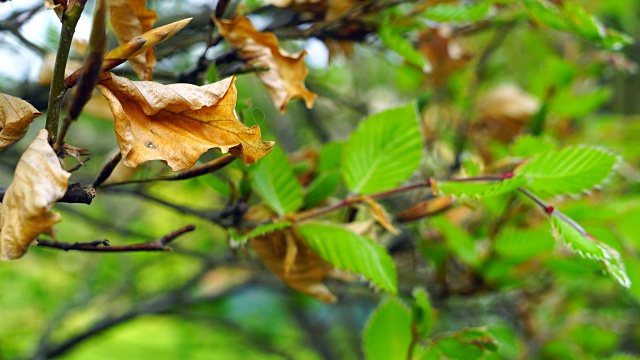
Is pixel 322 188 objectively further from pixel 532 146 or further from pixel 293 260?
pixel 532 146

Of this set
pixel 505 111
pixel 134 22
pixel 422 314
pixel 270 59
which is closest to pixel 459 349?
pixel 422 314

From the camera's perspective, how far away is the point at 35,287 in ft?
5.30

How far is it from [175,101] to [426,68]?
438mm

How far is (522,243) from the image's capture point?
88cm

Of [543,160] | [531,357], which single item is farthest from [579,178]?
[531,357]

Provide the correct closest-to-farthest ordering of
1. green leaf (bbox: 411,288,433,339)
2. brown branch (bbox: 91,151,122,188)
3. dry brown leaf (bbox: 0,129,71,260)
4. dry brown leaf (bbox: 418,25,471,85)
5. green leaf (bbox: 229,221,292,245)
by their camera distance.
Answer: dry brown leaf (bbox: 0,129,71,260)
brown branch (bbox: 91,151,122,188)
green leaf (bbox: 229,221,292,245)
green leaf (bbox: 411,288,433,339)
dry brown leaf (bbox: 418,25,471,85)

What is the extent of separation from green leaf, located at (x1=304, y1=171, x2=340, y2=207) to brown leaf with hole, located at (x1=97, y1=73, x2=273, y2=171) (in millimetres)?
225

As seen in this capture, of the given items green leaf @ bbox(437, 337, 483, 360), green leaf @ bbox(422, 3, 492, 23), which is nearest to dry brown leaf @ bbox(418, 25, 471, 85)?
green leaf @ bbox(422, 3, 492, 23)

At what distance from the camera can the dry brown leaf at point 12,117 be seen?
1.38ft

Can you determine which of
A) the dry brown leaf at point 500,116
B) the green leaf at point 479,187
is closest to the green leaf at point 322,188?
the green leaf at point 479,187

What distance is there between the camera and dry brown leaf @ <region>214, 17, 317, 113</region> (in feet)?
1.90

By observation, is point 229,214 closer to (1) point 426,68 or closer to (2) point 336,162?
(2) point 336,162

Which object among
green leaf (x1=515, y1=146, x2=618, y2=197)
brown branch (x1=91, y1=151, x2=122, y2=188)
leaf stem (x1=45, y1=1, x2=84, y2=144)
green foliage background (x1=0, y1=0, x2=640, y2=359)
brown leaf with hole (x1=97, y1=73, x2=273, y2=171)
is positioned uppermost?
leaf stem (x1=45, y1=1, x2=84, y2=144)

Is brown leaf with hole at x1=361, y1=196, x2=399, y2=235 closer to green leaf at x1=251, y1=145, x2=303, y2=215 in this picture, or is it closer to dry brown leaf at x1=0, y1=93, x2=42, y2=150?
green leaf at x1=251, y1=145, x2=303, y2=215
